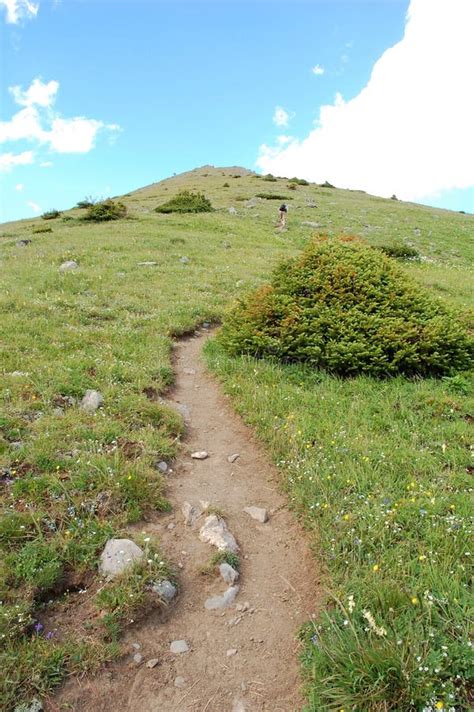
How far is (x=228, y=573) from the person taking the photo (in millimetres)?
4715

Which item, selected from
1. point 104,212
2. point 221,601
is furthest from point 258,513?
point 104,212

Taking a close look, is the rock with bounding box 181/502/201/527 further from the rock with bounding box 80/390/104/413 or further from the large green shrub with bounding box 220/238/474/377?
the large green shrub with bounding box 220/238/474/377

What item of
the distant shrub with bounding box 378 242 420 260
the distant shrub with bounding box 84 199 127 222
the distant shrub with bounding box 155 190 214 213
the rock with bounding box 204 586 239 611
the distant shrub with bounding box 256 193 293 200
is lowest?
the rock with bounding box 204 586 239 611

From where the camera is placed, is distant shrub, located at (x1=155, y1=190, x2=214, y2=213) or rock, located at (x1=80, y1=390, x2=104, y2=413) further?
distant shrub, located at (x1=155, y1=190, x2=214, y2=213)

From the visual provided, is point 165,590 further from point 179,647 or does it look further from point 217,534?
point 217,534

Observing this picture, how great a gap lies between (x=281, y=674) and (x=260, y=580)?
100 cm

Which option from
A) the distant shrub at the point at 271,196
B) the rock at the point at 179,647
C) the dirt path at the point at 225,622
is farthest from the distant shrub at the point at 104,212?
the rock at the point at 179,647

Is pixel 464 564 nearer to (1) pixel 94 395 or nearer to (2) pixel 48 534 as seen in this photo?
(2) pixel 48 534

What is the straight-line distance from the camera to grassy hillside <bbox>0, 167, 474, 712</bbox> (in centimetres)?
353

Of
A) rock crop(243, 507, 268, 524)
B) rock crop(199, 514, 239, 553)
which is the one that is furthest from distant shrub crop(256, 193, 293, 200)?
rock crop(199, 514, 239, 553)

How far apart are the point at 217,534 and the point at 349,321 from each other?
505 centimetres

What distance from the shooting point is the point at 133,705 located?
3.59 metres

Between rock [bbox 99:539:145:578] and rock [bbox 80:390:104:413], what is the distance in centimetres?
282

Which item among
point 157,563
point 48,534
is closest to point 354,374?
point 157,563
